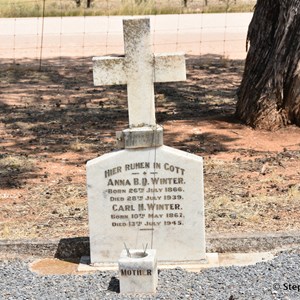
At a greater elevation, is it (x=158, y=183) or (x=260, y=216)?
(x=158, y=183)

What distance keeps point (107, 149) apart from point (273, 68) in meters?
2.60

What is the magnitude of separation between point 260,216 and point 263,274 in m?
1.85

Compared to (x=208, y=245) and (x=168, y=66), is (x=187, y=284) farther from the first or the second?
(x=168, y=66)

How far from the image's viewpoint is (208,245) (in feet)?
25.9

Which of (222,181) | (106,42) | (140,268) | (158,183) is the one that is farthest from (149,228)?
(106,42)

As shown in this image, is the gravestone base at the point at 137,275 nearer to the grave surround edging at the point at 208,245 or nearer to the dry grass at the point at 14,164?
the grave surround edging at the point at 208,245

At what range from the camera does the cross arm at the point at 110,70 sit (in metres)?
7.63

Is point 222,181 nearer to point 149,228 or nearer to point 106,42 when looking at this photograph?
point 149,228

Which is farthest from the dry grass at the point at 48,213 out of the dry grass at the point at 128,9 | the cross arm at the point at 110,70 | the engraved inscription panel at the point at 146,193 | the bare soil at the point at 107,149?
the dry grass at the point at 128,9

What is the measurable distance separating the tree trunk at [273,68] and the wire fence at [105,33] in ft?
26.3

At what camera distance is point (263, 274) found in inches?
277

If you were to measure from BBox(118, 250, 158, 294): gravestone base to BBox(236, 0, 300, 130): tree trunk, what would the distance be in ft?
20.2

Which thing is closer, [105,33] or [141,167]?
[141,167]

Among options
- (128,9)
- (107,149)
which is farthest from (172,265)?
(128,9)
